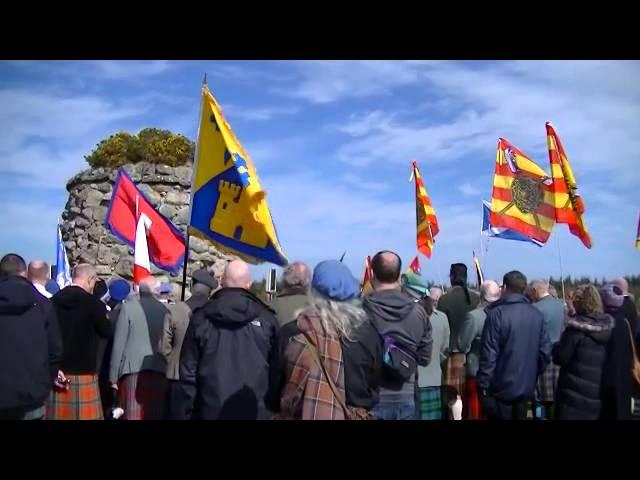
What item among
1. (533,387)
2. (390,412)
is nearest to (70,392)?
(390,412)

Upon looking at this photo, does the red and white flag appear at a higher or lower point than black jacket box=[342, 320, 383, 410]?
higher

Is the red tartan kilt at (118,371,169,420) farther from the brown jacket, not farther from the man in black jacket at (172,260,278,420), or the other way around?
the brown jacket

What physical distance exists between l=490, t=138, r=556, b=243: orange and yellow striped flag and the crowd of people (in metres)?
2.20

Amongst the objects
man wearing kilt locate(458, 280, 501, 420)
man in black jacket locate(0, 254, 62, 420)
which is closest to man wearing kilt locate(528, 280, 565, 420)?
man wearing kilt locate(458, 280, 501, 420)

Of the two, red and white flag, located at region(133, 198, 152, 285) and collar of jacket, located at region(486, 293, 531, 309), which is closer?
collar of jacket, located at region(486, 293, 531, 309)

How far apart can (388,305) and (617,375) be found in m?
2.30

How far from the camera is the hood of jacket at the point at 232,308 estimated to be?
5.11 m

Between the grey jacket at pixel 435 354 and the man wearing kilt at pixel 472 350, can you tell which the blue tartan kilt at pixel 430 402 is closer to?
the grey jacket at pixel 435 354

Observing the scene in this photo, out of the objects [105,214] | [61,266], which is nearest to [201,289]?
[61,266]

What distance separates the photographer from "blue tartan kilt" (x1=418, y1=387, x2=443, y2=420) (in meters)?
7.39

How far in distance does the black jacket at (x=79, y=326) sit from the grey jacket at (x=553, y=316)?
14.8 feet

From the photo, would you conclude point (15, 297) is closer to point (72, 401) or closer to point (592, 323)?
point (72, 401)

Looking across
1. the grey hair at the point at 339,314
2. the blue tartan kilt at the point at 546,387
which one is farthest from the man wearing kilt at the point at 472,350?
the grey hair at the point at 339,314

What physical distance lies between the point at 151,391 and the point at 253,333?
7.82 ft
